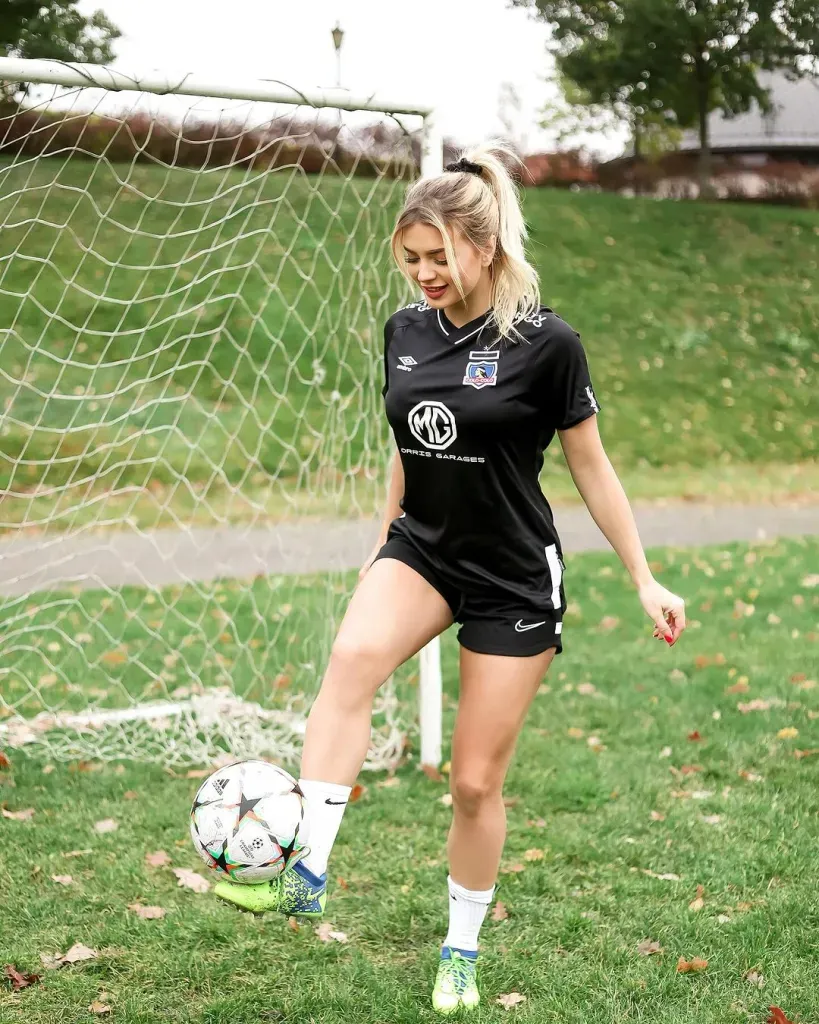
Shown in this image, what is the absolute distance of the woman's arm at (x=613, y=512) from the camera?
2770mm

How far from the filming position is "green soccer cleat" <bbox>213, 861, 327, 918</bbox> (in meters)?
2.47

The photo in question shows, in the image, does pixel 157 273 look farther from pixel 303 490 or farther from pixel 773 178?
pixel 773 178

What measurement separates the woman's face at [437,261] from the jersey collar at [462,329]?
88 millimetres

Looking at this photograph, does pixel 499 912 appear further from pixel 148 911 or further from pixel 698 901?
pixel 148 911

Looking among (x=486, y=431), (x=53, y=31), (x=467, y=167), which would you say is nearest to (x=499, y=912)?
(x=486, y=431)

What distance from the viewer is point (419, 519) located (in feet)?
9.57

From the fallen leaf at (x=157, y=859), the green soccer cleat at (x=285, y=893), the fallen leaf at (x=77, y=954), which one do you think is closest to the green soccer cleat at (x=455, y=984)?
the green soccer cleat at (x=285, y=893)

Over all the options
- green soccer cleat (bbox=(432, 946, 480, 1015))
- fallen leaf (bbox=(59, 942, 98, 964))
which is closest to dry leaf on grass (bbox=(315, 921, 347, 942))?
green soccer cleat (bbox=(432, 946, 480, 1015))

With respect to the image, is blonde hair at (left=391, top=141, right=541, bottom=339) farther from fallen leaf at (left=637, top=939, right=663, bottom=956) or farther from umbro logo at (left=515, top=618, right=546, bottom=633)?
fallen leaf at (left=637, top=939, right=663, bottom=956)

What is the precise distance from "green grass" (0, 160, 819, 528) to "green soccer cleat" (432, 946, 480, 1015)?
295 cm

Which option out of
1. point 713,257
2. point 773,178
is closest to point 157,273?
point 713,257

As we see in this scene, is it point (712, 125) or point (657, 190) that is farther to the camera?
point (712, 125)

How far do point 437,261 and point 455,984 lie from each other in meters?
1.94

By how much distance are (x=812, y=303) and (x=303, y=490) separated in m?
11.4
